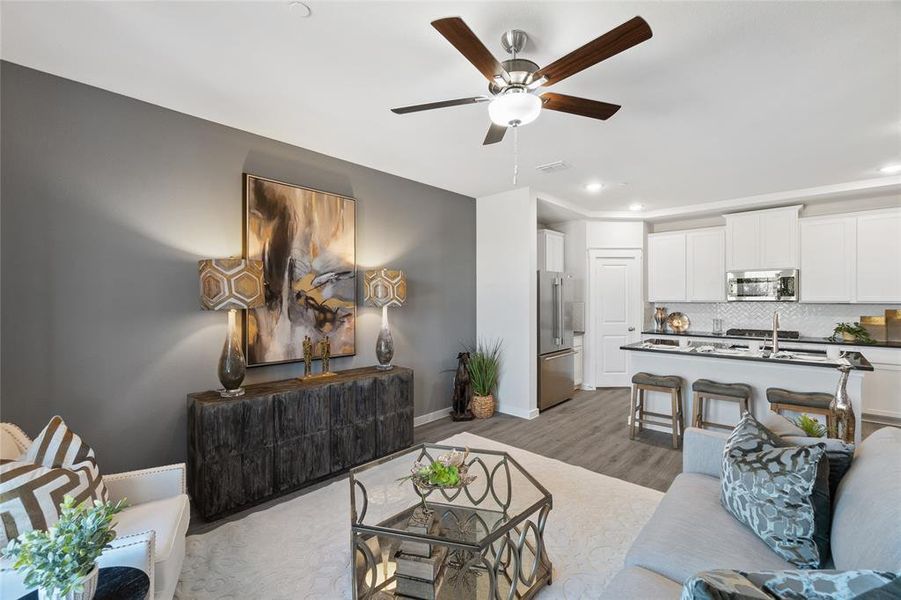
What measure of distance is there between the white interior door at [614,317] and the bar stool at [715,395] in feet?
7.31

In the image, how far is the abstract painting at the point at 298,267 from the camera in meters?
3.10

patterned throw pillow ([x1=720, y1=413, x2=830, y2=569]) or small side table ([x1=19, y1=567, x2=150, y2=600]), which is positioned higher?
patterned throw pillow ([x1=720, y1=413, x2=830, y2=569])

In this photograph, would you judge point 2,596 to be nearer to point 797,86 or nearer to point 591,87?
point 591,87

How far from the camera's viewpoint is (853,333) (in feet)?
15.1

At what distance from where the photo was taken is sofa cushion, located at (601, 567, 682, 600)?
118 centimetres

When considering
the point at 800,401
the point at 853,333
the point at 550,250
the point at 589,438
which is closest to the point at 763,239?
the point at 853,333

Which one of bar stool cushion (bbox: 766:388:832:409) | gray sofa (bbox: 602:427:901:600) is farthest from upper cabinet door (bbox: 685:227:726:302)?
gray sofa (bbox: 602:427:901:600)

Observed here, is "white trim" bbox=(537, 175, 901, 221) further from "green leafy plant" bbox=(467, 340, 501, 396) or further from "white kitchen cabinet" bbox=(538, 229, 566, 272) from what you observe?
"green leafy plant" bbox=(467, 340, 501, 396)

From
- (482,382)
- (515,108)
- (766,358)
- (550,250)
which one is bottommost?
(482,382)

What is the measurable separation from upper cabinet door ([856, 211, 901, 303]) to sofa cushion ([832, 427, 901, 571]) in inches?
171

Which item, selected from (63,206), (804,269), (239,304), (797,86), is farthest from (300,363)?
(804,269)

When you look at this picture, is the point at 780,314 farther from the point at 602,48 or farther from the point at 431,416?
the point at 602,48

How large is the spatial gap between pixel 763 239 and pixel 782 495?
4943 millimetres

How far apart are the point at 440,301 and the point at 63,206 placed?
3270 mm
